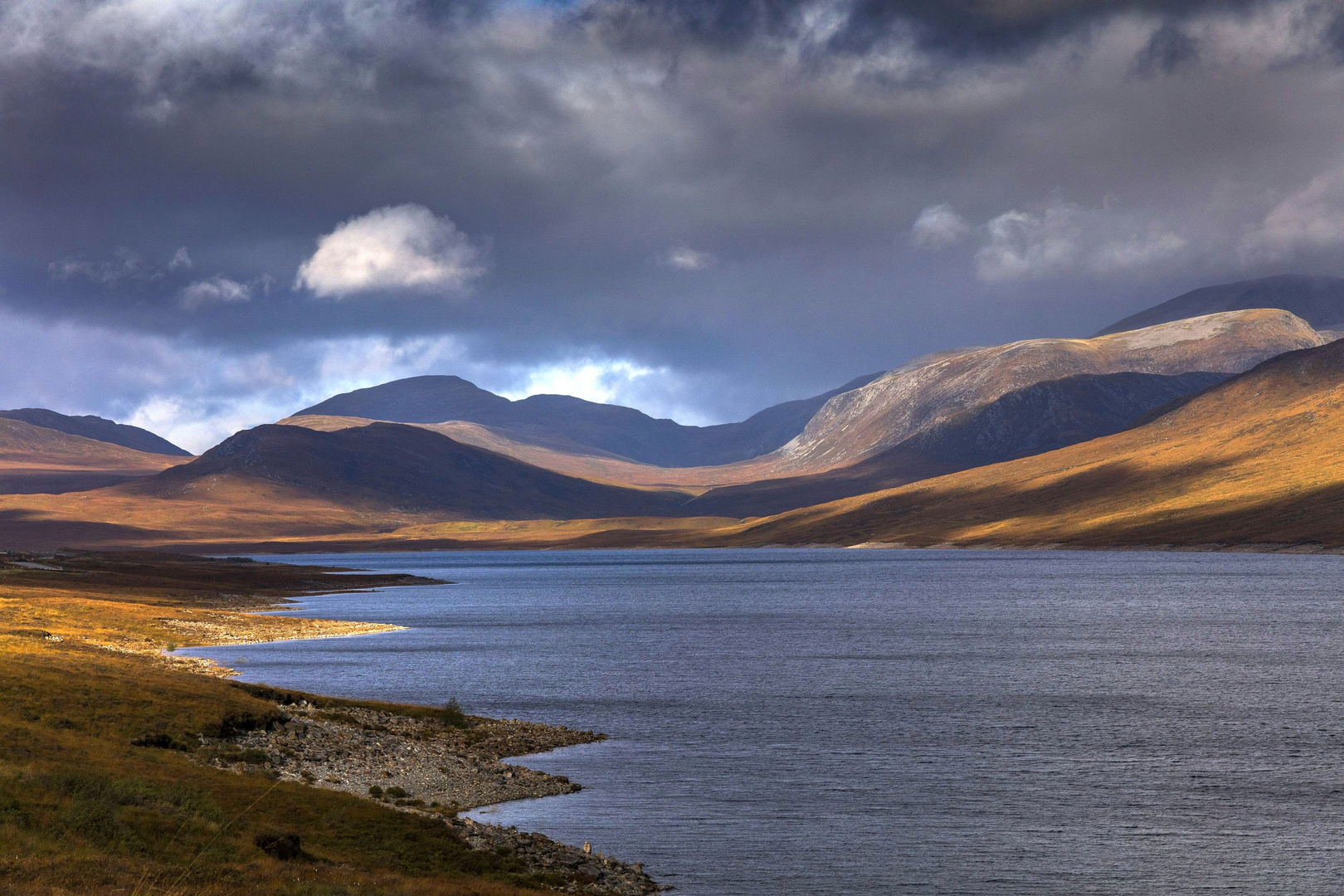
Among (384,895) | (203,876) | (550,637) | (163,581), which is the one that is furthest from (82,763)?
(163,581)

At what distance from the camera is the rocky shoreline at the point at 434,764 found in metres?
36.1

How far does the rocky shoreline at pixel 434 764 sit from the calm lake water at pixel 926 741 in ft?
6.93

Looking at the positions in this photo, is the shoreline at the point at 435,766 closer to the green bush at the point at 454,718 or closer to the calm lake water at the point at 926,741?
the green bush at the point at 454,718

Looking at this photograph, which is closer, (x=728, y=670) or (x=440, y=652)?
(x=728, y=670)

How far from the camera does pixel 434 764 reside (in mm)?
50781

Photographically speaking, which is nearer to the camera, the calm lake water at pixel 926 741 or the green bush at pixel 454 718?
Result: the calm lake water at pixel 926 741

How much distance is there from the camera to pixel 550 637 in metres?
121

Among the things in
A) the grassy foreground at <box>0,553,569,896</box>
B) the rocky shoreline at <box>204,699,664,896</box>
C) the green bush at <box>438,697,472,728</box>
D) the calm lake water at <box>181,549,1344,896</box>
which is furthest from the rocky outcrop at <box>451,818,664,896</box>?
the green bush at <box>438,697,472,728</box>

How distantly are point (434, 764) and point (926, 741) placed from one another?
25.9m

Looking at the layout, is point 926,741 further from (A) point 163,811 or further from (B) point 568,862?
(A) point 163,811

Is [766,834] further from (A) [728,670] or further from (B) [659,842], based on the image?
(A) [728,670]

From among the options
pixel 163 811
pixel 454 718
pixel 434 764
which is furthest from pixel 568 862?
pixel 454 718

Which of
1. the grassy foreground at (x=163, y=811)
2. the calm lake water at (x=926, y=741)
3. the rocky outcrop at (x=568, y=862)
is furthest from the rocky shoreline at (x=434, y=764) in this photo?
the calm lake water at (x=926, y=741)

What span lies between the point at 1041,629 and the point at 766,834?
285 ft
